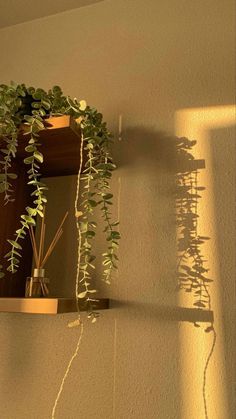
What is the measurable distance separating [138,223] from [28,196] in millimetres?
347

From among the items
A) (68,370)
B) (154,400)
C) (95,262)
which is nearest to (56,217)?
(95,262)

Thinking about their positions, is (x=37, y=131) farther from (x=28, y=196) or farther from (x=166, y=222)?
(x=166, y=222)

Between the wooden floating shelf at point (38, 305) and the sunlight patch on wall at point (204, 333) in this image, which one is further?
the sunlight patch on wall at point (204, 333)

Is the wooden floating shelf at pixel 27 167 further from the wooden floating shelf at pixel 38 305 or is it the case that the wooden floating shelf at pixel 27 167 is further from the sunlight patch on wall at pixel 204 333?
the sunlight patch on wall at pixel 204 333

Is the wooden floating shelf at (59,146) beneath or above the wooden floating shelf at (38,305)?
above

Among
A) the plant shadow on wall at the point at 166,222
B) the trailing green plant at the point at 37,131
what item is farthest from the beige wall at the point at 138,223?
the trailing green plant at the point at 37,131

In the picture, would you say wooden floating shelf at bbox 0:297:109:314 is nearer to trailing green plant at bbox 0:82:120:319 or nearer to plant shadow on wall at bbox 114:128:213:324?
trailing green plant at bbox 0:82:120:319

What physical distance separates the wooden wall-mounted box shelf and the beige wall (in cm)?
9

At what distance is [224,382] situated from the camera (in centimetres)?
83

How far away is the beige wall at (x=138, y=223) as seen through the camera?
89cm

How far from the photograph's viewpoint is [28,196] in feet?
3.45

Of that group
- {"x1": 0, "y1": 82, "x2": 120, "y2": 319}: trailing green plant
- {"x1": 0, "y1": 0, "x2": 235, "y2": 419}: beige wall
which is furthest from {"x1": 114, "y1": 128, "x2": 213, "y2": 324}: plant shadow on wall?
{"x1": 0, "y1": 82, "x2": 120, "y2": 319}: trailing green plant

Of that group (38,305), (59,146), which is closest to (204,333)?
(38,305)

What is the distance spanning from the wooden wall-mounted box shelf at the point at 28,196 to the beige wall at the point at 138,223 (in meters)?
0.09
